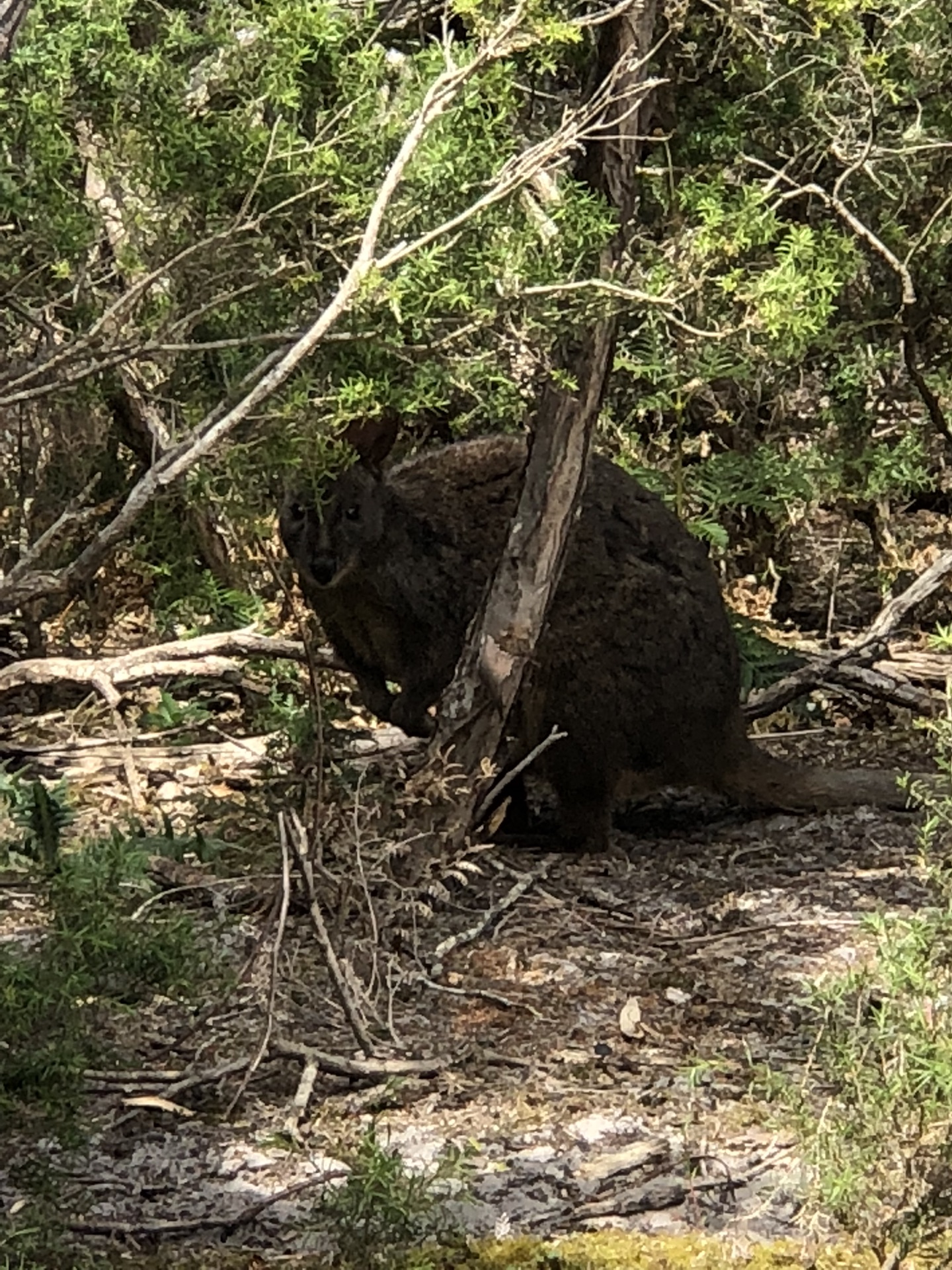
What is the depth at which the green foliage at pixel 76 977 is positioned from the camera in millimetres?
2666

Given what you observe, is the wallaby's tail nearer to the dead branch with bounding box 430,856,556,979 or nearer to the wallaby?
the wallaby

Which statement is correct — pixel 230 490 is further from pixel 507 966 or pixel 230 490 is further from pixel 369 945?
pixel 507 966

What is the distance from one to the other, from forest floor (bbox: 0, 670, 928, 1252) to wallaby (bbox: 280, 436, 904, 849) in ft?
0.70

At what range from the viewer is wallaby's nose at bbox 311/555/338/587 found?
17.5 feet

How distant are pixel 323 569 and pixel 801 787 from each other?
1.62m

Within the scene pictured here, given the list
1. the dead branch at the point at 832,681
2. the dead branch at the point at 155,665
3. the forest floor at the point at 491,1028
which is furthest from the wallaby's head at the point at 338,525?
the dead branch at the point at 832,681

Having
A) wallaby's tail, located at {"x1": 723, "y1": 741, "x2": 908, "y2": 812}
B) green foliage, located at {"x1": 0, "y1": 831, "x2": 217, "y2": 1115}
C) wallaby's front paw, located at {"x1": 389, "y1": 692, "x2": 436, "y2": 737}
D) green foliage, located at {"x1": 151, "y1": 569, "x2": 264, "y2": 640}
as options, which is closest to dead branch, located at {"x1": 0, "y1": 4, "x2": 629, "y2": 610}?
green foliage, located at {"x1": 0, "y1": 831, "x2": 217, "y2": 1115}

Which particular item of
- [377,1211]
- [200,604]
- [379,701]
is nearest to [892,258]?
[379,701]

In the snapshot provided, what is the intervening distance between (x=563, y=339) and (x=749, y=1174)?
5.81ft

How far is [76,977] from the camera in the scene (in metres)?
2.64

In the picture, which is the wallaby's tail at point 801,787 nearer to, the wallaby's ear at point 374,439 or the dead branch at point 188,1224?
the wallaby's ear at point 374,439

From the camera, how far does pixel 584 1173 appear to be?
3.21 metres

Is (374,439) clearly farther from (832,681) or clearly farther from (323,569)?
(832,681)

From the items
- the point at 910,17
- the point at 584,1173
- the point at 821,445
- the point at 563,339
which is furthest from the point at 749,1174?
the point at 821,445
